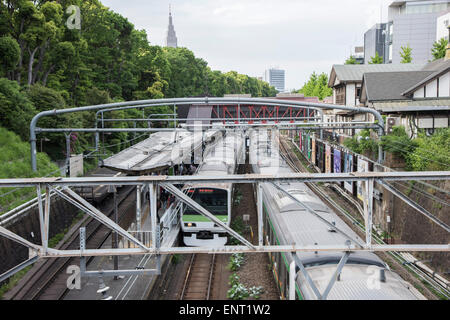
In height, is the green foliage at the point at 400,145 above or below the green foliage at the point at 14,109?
below

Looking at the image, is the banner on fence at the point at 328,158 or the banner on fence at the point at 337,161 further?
the banner on fence at the point at 328,158

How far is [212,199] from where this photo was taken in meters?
13.6

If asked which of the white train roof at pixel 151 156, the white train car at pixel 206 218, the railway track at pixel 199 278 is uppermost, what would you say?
the white train roof at pixel 151 156

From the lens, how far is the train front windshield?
13.6m

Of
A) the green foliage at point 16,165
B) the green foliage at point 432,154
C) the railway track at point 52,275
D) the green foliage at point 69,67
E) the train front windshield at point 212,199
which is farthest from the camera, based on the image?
the green foliage at point 69,67

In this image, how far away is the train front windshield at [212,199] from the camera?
13555 mm

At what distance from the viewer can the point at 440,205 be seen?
1188 cm

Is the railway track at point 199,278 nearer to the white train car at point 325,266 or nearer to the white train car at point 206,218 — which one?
the white train car at point 206,218

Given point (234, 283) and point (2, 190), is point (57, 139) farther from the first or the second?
point (234, 283)

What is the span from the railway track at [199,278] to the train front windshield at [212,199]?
164 cm

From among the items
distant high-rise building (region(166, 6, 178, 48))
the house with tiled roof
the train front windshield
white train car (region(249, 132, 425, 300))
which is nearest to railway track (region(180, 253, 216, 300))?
the train front windshield

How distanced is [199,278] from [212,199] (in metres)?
2.87

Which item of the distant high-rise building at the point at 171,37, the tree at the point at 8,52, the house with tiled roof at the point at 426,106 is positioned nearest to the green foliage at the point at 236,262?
the house with tiled roof at the point at 426,106
